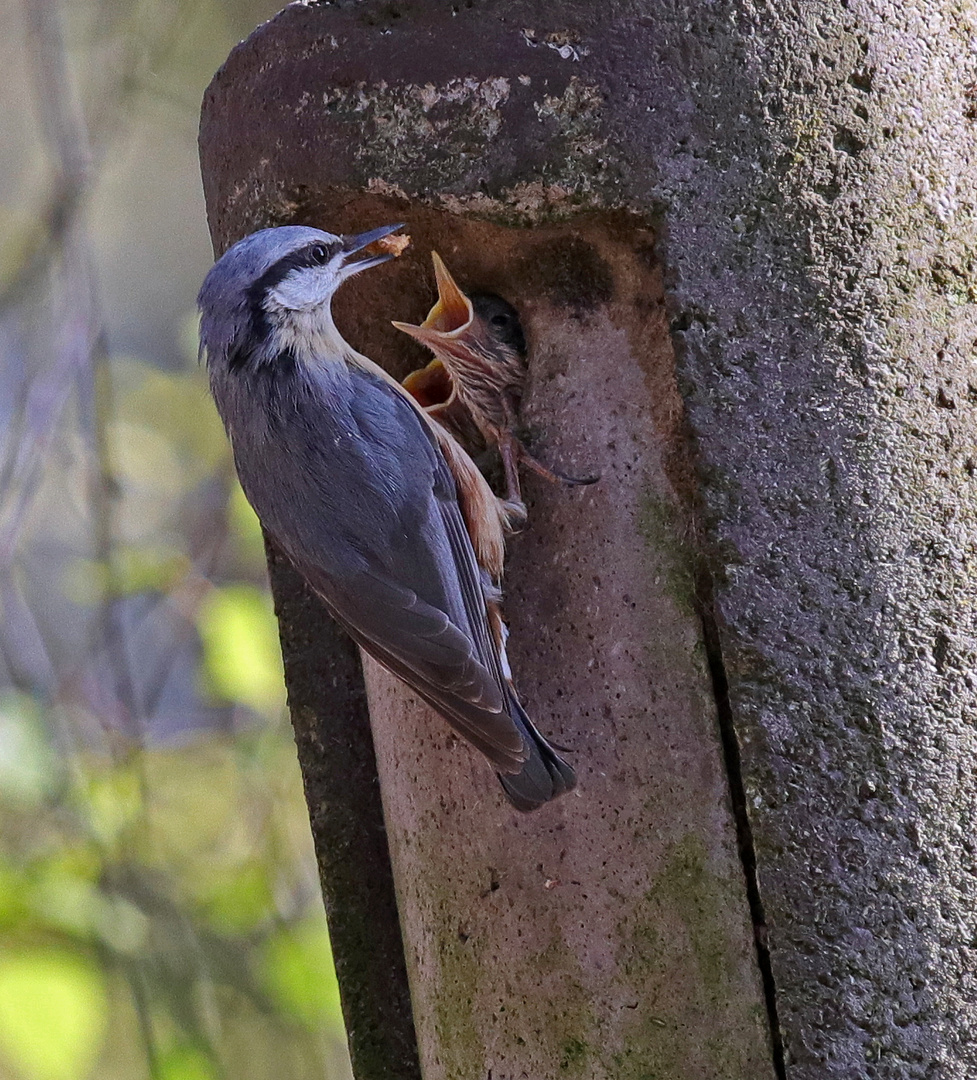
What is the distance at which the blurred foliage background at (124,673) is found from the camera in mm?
3195

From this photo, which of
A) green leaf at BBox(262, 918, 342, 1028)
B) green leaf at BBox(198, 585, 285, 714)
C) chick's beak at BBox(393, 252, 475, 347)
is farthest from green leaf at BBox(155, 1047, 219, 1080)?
chick's beak at BBox(393, 252, 475, 347)

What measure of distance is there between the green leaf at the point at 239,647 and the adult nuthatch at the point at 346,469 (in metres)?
1.43

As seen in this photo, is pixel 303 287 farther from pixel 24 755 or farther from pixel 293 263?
pixel 24 755

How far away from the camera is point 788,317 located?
174 centimetres

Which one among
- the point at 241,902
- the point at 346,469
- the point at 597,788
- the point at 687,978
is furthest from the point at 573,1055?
the point at 241,902

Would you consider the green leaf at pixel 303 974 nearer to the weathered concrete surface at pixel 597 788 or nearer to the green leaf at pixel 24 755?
the green leaf at pixel 24 755

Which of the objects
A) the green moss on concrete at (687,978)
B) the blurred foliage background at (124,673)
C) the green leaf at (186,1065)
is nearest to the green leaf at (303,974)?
the blurred foliage background at (124,673)

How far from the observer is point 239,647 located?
358 cm

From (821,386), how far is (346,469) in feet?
2.33

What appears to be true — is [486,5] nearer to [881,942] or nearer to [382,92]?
[382,92]

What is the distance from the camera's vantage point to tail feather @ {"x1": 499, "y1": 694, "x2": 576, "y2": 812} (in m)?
1.83

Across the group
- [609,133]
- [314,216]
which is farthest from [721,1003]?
[314,216]

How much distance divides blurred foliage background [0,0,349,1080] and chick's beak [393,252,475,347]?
3.51 ft

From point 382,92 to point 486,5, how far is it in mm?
178
